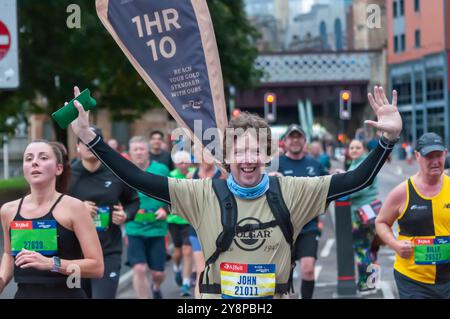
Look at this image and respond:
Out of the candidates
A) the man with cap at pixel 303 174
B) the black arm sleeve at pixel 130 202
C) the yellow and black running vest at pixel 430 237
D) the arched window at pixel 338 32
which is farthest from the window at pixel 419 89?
the yellow and black running vest at pixel 430 237

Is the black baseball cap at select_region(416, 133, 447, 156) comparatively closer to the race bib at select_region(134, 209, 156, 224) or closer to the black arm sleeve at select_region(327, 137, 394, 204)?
the black arm sleeve at select_region(327, 137, 394, 204)

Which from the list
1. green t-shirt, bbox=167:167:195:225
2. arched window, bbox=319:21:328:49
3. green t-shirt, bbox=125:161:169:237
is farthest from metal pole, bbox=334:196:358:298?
arched window, bbox=319:21:328:49

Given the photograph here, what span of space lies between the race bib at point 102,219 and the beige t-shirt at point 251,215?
3.41 metres

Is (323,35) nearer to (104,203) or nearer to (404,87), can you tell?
(404,87)

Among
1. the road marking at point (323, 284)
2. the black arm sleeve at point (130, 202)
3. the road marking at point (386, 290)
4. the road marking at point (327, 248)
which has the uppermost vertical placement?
the black arm sleeve at point (130, 202)

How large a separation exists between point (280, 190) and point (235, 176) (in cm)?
24

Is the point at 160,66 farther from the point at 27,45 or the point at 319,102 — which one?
the point at 319,102

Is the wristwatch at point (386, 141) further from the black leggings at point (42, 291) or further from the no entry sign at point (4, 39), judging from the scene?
the no entry sign at point (4, 39)

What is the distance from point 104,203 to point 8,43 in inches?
61.1

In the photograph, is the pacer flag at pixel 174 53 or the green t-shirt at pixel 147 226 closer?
the pacer flag at pixel 174 53

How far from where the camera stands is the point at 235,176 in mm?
4273

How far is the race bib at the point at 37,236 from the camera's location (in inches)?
193

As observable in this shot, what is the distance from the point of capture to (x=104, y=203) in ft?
25.7

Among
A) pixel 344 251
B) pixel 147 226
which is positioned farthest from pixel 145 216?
pixel 344 251
